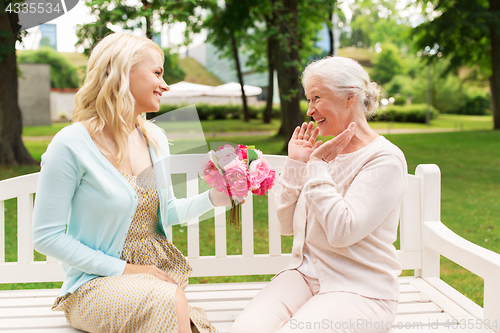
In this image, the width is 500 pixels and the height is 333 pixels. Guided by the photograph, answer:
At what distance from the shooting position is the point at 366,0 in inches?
536

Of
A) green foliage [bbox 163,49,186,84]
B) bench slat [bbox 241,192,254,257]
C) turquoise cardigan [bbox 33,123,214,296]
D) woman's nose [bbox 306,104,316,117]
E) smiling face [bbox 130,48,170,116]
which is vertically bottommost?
bench slat [bbox 241,192,254,257]

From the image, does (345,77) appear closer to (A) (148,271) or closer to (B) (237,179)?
(B) (237,179)

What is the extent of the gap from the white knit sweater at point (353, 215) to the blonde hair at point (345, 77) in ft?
0.81

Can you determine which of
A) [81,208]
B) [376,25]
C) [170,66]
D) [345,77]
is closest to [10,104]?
[170,66]

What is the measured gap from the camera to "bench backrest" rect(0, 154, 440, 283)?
270 centimetres

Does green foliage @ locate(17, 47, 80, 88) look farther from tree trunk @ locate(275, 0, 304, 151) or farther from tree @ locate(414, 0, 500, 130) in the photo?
tree trunk @ locate(275, 0, 304, 151)

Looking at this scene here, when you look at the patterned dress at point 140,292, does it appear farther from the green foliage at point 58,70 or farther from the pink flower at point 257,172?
the green foliage at point 58,70

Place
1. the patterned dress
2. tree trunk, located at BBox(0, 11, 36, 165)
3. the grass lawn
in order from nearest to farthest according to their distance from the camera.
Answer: the patterned dress → the grass lawn → tree trunk, located at BBox(0, 11, 36, 165)

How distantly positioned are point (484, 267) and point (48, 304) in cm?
242

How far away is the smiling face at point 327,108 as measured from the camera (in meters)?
2.08

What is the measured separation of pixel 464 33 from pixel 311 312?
53.8 ft

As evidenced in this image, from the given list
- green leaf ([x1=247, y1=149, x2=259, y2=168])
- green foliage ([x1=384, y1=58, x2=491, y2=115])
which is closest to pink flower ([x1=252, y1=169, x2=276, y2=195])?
green leaf ([x1=247, y1=149, x2=259, y2=168])

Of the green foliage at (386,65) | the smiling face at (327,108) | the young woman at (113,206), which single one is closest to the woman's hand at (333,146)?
the smiling face at (327,108)

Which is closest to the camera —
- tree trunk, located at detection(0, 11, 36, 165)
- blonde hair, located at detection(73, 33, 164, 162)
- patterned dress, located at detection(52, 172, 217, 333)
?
patterned dress, located at detection(52, 172, 217, 333)
